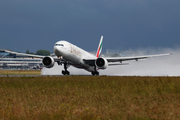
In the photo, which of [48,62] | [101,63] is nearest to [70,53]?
[48,62]

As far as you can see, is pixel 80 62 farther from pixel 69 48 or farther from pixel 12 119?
pixel 12 119

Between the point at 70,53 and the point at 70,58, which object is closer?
the point at 70,53

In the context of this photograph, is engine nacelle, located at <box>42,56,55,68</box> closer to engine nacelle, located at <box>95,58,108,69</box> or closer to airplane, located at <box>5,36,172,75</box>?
airplane, located at <box>5,36,172,75</box>

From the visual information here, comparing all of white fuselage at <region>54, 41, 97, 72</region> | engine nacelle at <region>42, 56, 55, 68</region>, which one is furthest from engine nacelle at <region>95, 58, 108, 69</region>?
engine nacelle at <region>42, 56, 55, 68</region>

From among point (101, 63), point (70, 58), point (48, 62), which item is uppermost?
point (70, 58)

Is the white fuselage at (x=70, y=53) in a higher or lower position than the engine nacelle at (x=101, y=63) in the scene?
higher

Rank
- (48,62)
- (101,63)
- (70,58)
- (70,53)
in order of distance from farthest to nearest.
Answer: (101,63), (70,58), (70,53), (48,62)

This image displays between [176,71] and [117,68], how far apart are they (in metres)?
15.6

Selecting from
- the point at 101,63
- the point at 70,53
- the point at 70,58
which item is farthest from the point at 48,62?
the point at 101,63

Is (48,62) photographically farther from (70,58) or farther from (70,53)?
(70,53)

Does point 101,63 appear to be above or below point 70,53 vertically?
below

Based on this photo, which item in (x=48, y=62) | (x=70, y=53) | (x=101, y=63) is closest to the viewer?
(x=48, y=62)

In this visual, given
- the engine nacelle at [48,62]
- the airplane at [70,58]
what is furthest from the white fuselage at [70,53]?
the engine nacelle at [48,62]

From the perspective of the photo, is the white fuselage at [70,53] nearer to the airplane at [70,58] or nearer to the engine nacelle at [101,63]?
the airplane at [70,58]
